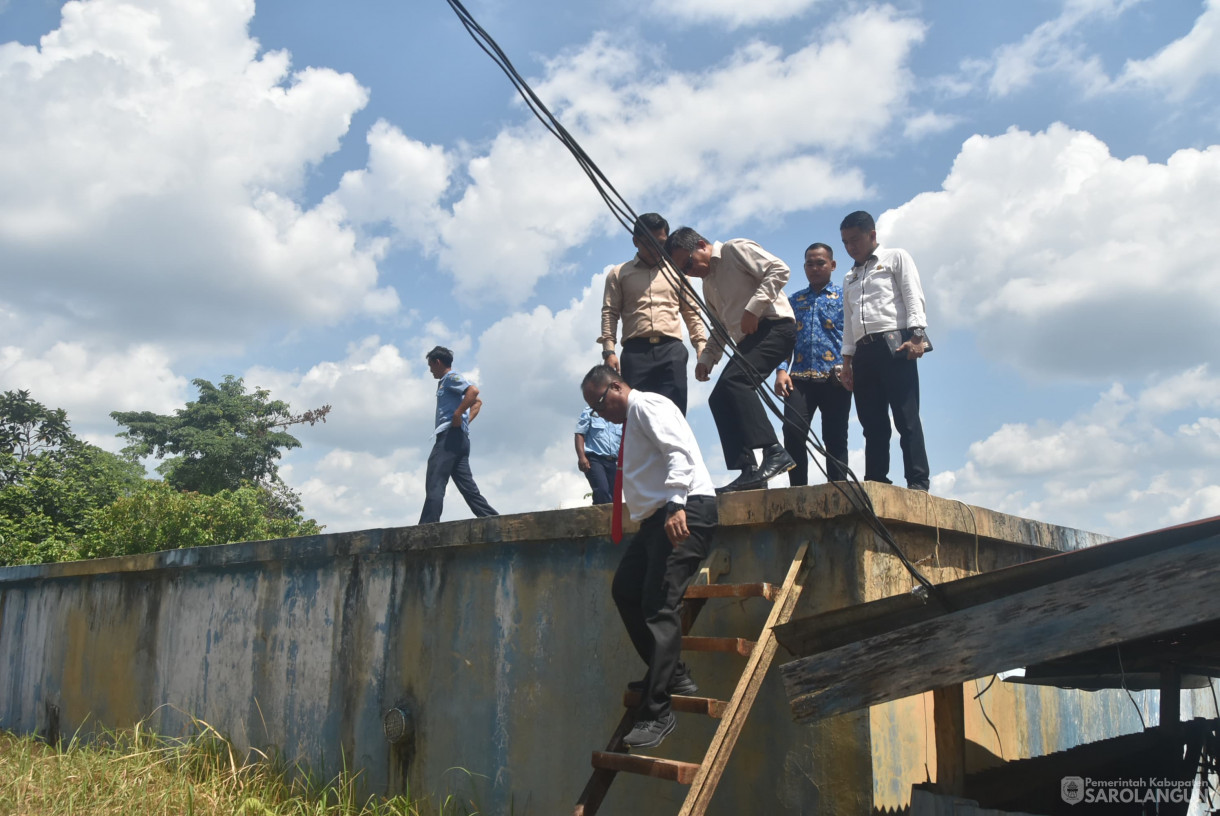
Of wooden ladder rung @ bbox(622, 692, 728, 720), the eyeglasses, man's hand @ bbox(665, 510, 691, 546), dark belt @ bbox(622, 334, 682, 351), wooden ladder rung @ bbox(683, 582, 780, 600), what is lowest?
wooden ladder rung @ bbox(622, 692, 728, 720)

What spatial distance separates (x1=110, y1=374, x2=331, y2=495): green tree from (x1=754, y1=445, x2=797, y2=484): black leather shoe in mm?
25926

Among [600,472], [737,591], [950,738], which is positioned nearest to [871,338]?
[737,591]

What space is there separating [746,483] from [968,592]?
1.37 metres

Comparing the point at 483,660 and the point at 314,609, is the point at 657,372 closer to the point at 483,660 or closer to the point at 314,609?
the point at 483,660

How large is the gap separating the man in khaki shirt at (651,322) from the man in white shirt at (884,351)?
86 centimetres

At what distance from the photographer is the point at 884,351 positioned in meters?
4.82

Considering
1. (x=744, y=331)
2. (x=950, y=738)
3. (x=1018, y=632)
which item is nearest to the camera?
(x=1018, y=632)

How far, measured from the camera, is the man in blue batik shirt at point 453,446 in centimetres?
711

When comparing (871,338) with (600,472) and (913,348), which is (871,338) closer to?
(913,348)

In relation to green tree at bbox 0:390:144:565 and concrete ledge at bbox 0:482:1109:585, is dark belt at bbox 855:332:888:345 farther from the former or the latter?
green tree at bbox 0:390:144:565

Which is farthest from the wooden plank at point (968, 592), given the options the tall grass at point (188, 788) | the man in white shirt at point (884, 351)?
the tall grass at point (188, 788)

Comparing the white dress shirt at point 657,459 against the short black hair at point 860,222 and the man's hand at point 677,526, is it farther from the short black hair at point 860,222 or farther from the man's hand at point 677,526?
the short black hair at point 860,222

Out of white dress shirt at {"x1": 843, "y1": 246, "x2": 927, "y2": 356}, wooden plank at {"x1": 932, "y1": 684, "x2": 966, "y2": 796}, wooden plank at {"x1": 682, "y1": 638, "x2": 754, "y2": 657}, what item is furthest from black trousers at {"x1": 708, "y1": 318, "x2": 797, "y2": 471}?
wooden plank at {"x1": 932, "y1": 684, "x2": 966, "y2": 796}

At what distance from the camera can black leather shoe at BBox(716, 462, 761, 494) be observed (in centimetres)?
448
